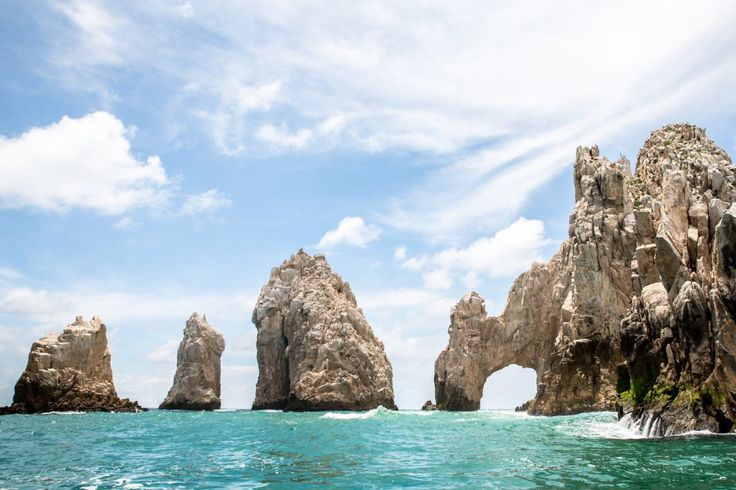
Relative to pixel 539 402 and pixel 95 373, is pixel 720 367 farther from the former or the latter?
pixel 95 373

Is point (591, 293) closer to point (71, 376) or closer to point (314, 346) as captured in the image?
point (314, 346)

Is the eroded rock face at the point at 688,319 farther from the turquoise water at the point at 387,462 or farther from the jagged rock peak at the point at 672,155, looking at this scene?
the jagged rock peak at the point at 672,155

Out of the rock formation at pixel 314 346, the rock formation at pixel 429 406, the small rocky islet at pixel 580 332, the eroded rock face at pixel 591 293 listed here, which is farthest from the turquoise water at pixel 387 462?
the rock formation at pixel 314 346

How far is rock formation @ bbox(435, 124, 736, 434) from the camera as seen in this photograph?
28641 mm

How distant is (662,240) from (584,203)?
3358 centimetres

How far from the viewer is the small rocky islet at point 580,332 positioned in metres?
29.5

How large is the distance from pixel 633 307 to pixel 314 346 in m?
73.7

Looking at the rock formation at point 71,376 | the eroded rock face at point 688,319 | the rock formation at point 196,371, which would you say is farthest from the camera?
the rock formation at point 196,371

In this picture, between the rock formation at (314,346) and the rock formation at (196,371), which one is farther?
the rock formation at (196,371)

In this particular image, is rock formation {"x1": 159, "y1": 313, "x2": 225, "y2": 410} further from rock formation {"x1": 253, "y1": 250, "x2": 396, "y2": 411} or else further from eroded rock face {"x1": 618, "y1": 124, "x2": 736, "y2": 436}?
eroded rock face {"x1": 618, "y1": 124, "x2": 736, "y2": 436}

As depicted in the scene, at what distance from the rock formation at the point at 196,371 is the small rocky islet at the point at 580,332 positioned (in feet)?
0.86

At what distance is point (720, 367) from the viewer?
90.3 ft

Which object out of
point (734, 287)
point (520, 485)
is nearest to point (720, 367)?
point (734, 287)

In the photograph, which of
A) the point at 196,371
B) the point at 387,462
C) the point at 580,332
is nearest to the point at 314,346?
the point at 196,371
